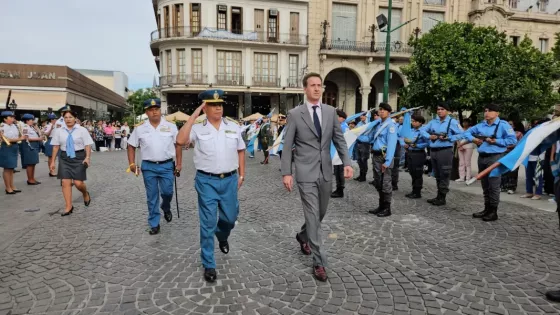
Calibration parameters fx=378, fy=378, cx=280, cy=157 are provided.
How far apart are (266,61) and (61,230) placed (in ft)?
92.7

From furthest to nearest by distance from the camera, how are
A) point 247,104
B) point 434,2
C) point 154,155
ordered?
point 434,2 → point 247,104 → point 154,155

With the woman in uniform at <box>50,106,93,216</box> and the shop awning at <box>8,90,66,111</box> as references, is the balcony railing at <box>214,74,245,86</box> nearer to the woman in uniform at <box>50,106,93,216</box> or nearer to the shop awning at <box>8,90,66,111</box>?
the shop awning at <box>8,90,66,111</box>

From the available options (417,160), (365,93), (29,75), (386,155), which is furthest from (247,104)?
(386,155)

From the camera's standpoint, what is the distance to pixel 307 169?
400cm

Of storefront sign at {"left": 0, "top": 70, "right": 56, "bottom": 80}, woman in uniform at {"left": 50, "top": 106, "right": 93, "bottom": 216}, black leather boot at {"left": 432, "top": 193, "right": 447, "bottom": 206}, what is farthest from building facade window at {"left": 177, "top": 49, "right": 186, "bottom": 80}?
black leather boot at {"left": 432, "top": 193, "right": 447, "bottom": 206}

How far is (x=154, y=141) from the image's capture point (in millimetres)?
5496

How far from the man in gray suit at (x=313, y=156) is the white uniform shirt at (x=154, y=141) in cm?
224

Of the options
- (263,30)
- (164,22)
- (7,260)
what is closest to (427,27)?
(263,30)

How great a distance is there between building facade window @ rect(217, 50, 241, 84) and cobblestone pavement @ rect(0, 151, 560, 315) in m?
25.5

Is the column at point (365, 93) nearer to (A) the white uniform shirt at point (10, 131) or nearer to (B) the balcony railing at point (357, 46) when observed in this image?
(B) the balcony railing at point (357, 46)

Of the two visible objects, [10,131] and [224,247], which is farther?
[10,131]

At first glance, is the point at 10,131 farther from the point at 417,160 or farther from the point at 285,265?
the point at 417,160

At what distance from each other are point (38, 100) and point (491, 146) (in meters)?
34.5

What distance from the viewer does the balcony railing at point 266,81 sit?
32.2 meters
